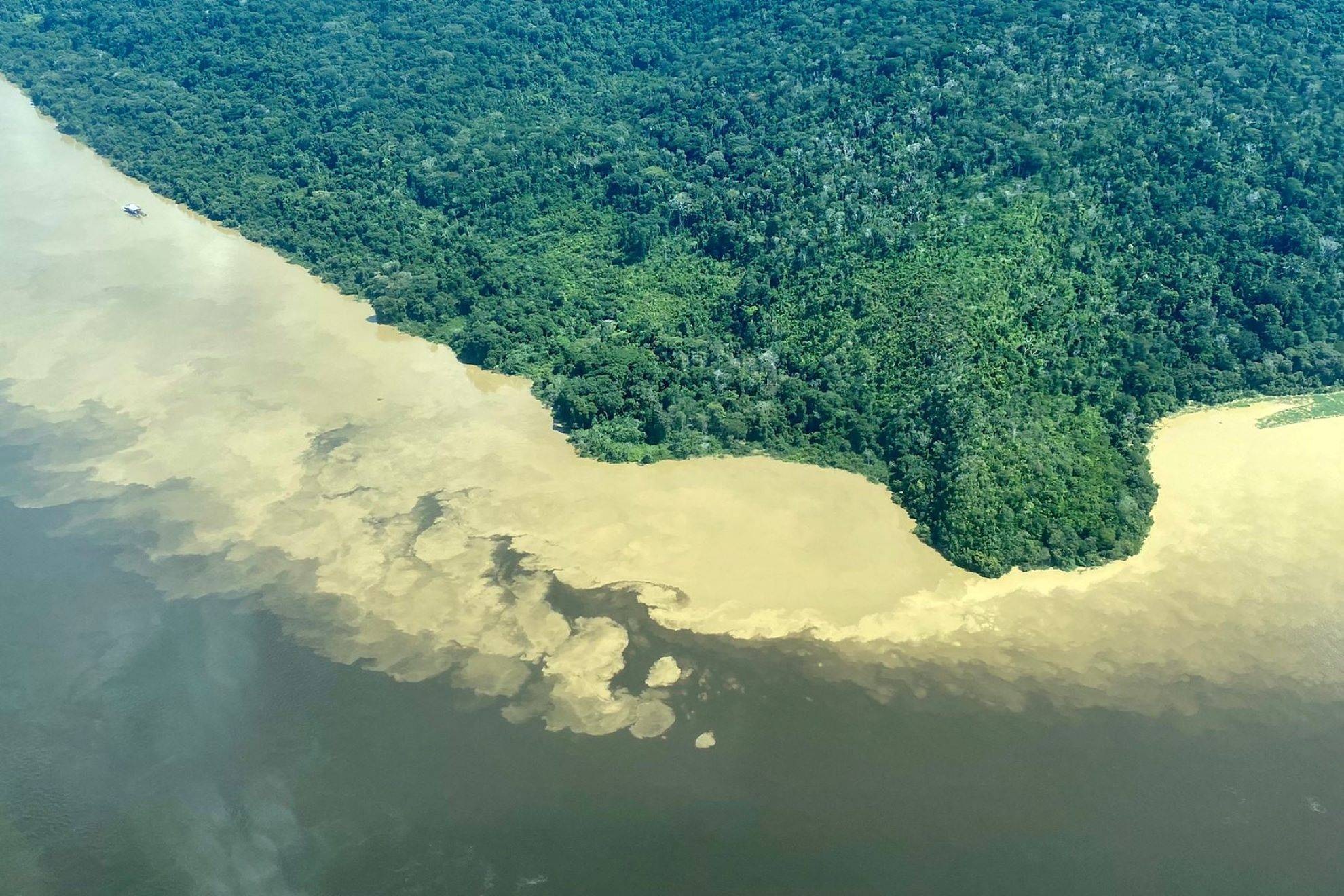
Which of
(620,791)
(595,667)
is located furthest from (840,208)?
(620,791)

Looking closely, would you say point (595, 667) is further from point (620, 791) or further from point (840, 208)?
point (840, 208)

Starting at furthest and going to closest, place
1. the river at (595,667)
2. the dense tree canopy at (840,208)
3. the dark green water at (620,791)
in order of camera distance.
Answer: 1. the dense tree canopy at (840,208)
2. the river at (595,667)
3. the dark green water at (620,791)

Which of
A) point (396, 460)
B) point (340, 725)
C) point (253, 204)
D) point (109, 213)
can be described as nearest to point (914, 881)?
point (340, 725)

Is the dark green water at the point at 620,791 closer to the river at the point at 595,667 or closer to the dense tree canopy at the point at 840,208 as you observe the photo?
the river at the point at 595,667

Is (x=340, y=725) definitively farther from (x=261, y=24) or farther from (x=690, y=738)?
(x=261, y=24)

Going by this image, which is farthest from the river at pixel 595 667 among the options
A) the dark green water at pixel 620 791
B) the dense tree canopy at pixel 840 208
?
the dense tree canopy at pixel 840 208


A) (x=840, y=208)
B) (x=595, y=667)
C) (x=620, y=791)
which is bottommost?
(x=620, y=791)
